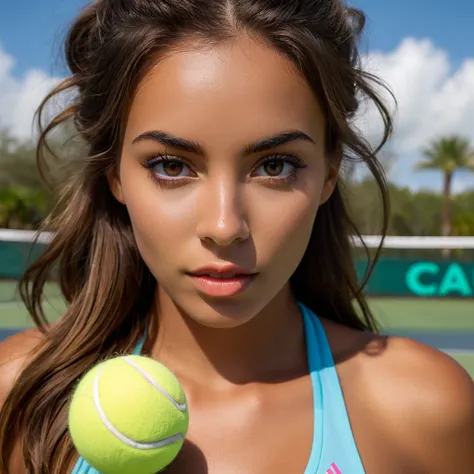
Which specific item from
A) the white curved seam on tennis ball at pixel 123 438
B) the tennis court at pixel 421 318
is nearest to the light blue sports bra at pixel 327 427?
the white curved seam on tennis ball at pixel 123 438

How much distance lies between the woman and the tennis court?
15.1 feet

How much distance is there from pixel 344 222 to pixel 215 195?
0.93 meters

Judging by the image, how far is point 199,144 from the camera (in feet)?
6.37

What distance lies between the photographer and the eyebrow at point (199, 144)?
76.9 inches

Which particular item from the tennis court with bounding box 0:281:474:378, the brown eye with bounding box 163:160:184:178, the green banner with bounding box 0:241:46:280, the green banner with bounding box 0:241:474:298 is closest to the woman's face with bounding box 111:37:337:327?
the brown eye with bounding box 163:160:184:178

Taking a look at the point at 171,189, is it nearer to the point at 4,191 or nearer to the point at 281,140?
the point at 281,140

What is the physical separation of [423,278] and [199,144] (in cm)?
943

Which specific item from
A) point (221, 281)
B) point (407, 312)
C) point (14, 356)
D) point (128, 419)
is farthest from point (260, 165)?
point (407, 312)

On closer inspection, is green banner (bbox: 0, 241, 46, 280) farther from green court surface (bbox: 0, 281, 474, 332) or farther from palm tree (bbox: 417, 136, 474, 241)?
palm tree (bbox: 417, 136, 474, 241)

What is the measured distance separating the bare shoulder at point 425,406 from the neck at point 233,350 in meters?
0.27

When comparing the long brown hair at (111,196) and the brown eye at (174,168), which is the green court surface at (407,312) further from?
the brown eye at (174,168)

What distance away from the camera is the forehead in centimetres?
193

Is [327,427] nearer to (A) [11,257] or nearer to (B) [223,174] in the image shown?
(B) [223,174]

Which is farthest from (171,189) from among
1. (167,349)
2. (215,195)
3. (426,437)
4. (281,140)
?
(426,437)
